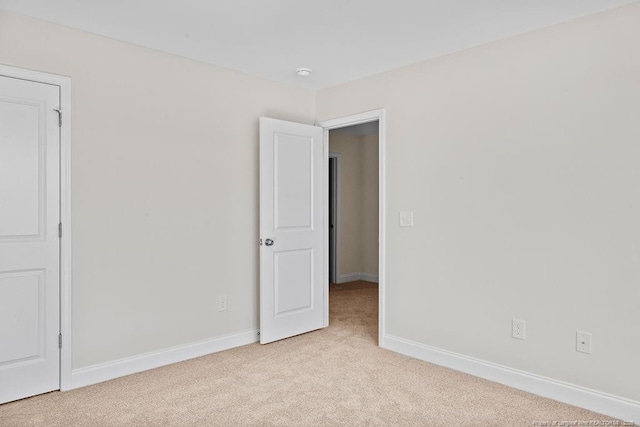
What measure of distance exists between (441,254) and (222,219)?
1.84 m

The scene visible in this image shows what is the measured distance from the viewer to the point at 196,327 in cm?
355

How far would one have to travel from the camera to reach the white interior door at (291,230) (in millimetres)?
3826

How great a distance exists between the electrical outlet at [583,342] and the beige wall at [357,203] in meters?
4.48

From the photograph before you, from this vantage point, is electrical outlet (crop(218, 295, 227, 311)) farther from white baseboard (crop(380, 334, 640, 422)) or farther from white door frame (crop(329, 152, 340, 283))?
white door frame (crop(329, 152, 340, 283))

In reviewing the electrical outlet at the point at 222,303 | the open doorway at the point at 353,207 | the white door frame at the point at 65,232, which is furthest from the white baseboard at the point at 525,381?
the open doorway at the point at 353,207

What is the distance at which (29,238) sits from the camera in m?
2.74

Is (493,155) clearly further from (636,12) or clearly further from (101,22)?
(101,22)

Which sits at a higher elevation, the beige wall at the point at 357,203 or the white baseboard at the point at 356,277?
the beige wall at the point at 357,203

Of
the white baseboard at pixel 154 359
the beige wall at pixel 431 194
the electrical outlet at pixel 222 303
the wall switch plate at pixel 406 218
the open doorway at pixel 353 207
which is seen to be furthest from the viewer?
the open doorway at pixel 353 207

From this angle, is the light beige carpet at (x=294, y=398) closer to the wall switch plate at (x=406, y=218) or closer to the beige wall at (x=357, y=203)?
the wall switch plate at (x=406, y=218)

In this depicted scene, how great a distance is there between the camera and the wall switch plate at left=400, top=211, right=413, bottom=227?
11.7 feet

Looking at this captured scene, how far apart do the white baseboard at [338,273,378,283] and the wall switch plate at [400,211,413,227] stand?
138 inches

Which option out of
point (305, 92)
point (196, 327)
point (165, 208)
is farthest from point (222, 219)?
point (305, 92)

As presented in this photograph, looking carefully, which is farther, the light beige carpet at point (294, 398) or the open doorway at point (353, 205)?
the open doorway at point (353, 205)
